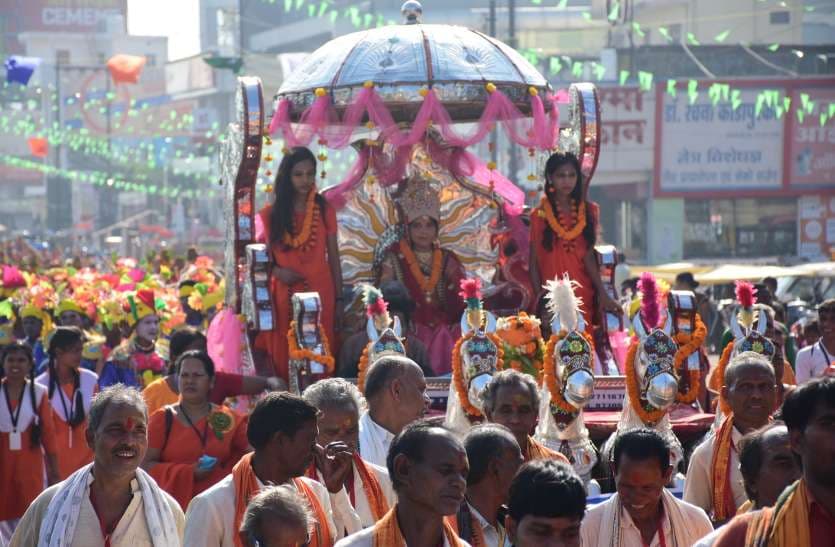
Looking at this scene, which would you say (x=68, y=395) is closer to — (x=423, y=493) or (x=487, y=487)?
(x=487, y=487)

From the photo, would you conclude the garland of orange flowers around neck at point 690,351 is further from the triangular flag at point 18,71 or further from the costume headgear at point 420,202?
the triangular flag at point 18,71

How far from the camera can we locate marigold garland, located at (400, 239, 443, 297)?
Result: 11.3 metres

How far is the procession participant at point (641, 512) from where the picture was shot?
4.87 m

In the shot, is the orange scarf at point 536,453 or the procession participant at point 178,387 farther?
the procession participant at point 178,387

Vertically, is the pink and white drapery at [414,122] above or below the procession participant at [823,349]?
above

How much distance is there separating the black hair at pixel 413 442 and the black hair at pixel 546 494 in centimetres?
39

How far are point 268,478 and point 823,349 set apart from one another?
6413 millimetres

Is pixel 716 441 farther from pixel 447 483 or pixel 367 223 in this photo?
pixel 367 223

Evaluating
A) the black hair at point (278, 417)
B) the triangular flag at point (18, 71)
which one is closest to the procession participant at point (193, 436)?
the black hair at point (278, 417)

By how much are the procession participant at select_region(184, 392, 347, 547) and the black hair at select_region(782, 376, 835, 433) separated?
1.83m

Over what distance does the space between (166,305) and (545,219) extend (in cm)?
451

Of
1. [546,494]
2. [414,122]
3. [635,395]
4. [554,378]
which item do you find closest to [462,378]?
[554,378]

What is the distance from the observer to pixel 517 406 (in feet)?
19.8

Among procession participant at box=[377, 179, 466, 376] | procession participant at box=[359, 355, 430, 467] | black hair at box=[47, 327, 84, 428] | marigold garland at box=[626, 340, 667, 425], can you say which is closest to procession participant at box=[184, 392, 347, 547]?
procession participant at box=[359, 355, 430, 467]
